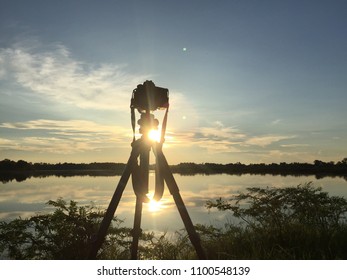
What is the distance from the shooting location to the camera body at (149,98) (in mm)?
3623

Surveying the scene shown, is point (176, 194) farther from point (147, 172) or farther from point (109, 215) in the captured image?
point (109, 215)

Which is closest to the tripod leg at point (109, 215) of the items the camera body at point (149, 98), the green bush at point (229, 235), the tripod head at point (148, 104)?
the tripod head at point (148, 104)

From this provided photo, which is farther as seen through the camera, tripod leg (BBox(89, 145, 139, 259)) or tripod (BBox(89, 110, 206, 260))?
tripod (BBox(89, 110, 206, 260))

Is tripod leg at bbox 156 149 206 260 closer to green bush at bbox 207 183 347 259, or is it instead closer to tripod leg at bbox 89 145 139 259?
tripod leg at bbox 89 145 139 259

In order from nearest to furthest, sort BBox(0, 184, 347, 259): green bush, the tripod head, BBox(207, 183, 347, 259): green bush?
the tripod head < BBox(207, 183, 347, 259): green bush < BBox(0, 184, 347, 259): green bush

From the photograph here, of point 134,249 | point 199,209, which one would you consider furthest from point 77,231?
point 199,209

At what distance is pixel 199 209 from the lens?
2645 cm

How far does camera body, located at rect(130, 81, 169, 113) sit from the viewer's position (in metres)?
3.62

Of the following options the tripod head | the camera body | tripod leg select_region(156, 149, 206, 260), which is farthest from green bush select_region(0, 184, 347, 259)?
the camera body

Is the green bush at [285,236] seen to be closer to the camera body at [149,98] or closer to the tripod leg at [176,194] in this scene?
the tripod leg at [176,194]

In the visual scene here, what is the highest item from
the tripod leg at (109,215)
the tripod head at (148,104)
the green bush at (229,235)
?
the tripod head at (148,104)
